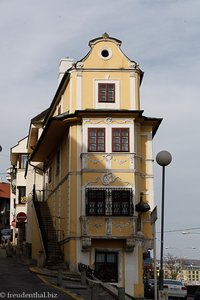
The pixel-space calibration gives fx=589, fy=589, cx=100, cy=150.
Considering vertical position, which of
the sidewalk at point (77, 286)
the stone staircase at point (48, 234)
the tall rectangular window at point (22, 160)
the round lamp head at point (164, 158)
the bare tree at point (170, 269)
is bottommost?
the bare tree at point (170, 269)

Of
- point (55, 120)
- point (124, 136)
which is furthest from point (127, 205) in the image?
point (55, 120)

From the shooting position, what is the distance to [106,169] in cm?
3095

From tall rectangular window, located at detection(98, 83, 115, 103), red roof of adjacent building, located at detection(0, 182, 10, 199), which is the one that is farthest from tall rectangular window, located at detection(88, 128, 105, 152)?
red roof of adjacent building, located at detection(0, 182, 10, 199)

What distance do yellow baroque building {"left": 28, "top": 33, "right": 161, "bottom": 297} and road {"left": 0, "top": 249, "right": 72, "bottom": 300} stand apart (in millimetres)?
3390

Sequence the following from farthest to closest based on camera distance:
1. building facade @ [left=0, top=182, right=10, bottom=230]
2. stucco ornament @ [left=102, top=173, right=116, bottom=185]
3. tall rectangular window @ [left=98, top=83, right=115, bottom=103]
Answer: building facade @ [left=0, top=182, right=10, bottom=230], tall rectangular window @ [left=98, top=83, right=115, bottom=103], stucco ornament @ [left=102, top=173, right=116, bottom=185]

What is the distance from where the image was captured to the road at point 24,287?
64.6 ft

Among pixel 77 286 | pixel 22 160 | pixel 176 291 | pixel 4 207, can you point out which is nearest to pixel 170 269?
pixel 4 207

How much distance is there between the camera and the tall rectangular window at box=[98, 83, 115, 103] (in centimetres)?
3197

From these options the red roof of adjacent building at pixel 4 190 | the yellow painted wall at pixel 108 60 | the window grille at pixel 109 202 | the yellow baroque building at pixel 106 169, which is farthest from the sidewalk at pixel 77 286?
the red roof of adjacent building at pixel 4 190

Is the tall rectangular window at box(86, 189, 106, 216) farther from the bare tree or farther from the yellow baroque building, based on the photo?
the bare tree

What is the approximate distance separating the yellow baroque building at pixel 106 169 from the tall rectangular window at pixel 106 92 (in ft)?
0.16

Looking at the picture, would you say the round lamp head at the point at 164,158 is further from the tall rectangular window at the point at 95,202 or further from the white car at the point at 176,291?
the white car at the point at 176,291

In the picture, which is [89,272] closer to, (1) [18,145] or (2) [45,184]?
(2) [45,184]

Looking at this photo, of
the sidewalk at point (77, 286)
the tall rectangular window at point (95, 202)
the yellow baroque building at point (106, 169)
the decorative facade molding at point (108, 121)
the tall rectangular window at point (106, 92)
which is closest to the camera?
the sidewalk at point (77, 286)
